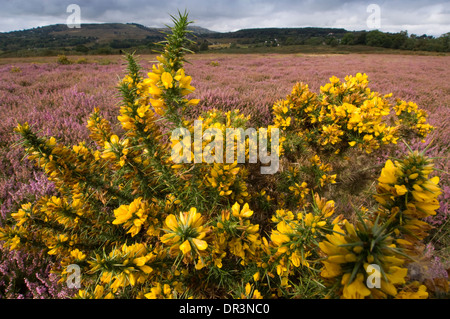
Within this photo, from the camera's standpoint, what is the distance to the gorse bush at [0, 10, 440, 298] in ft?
2.61

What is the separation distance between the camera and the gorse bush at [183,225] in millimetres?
795

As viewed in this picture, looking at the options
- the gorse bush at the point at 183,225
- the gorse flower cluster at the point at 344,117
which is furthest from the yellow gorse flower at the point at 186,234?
the gorse flower cluster at the point at 344,117

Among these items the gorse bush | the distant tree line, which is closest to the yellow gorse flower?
the gorse bush

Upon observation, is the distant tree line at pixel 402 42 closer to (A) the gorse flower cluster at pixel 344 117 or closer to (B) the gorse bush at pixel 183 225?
(A) the gorse flower cluster at pixel 344 117

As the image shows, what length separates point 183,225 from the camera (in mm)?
896

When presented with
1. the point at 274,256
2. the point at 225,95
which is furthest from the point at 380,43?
the point at 274,256

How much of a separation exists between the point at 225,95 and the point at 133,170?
401cm

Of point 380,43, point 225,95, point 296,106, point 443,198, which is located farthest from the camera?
point 380,43

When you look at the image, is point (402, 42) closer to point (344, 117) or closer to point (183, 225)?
point (344, 117)
